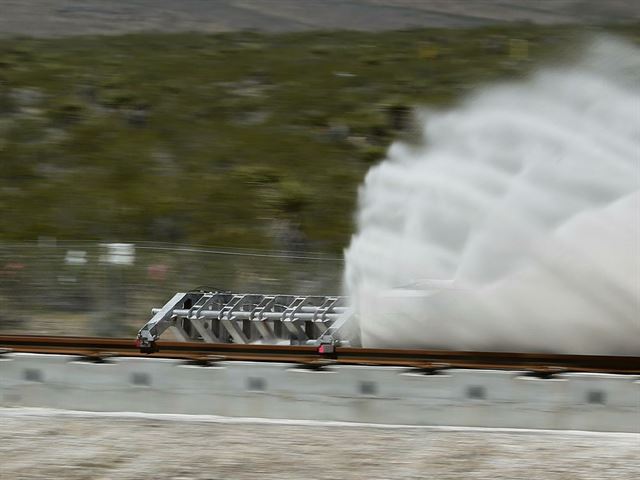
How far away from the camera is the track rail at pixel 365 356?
925 cm

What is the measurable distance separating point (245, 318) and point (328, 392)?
2220 millimetres

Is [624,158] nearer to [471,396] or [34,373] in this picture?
[471,396]

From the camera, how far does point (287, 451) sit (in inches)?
316

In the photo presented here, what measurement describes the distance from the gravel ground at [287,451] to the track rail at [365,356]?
0.70 meters

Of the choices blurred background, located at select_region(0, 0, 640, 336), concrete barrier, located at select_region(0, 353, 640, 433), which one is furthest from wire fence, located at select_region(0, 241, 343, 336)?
concrete barrier, located at select_region(0, 353, 640, 433)

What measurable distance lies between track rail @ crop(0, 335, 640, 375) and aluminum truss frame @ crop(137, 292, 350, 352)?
47 centimetres

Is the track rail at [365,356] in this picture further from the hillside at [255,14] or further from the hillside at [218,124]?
the hillside at [255,14]

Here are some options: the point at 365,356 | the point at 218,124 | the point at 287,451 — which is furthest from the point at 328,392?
the point at 218,124

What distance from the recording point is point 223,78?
4906 cm

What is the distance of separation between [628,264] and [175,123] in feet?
110

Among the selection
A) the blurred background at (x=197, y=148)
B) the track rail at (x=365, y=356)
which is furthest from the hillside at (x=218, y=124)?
the track rail at (x=365, y=356)

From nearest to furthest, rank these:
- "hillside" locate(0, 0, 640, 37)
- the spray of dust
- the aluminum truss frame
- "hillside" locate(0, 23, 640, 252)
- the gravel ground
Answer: the gravel ground → the spray of dust → the aluminum truss frame → "hillside" locate(0, 23, 640, 252) → "hillside" locate(0, 0, 640, 37)

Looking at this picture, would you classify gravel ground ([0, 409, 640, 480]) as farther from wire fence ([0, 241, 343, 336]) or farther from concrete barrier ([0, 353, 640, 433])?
wire fence ([0, 241, 343, 336])

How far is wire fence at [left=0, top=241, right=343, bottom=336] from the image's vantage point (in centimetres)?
1305
